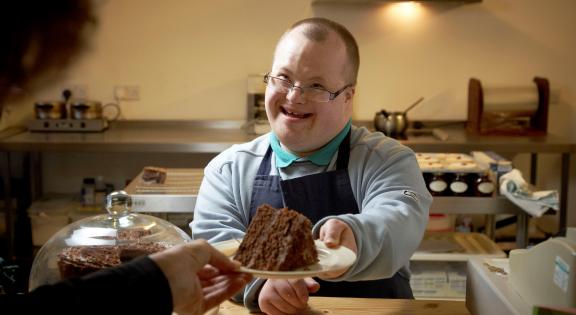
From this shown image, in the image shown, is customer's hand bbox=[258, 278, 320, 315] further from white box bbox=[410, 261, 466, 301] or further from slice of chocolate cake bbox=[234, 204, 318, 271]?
white box bbox=[410, 261, 466, 301]

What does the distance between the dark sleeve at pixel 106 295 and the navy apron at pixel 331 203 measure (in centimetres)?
76

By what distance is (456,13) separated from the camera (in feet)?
13.8

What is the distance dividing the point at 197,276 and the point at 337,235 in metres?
0.31

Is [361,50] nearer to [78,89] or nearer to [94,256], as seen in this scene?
[78,89]

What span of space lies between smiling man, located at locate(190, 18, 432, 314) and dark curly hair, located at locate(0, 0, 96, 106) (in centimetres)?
92

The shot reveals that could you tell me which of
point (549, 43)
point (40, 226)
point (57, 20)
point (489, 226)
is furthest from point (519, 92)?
point (40, 226)

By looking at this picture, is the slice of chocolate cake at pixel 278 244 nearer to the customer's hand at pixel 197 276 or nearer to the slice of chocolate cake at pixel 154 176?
the customer's hand at pixel 197 276

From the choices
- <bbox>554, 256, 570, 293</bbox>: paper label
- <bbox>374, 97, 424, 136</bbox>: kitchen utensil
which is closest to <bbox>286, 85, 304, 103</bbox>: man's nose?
<bbox>554, 256, 570, 293</bbox>: paper label

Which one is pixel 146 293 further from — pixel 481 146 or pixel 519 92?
pixel 519 92

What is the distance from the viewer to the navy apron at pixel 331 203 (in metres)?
1.69

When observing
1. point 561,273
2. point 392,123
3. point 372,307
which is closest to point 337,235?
point 372,307

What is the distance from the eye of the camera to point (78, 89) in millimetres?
4266

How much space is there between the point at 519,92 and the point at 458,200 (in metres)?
1.36

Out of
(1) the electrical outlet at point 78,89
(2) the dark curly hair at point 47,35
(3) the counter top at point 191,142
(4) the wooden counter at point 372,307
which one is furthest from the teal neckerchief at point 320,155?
(1) the electrical outlet at point 78,89
